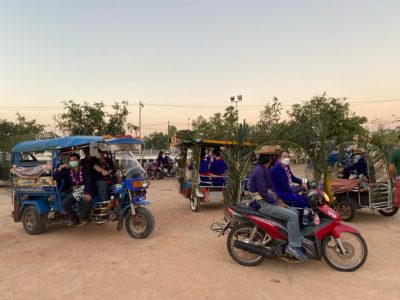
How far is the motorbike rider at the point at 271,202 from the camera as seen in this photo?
4344 millimetres

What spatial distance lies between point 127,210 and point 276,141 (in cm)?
302

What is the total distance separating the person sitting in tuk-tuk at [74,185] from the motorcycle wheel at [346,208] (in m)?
5.49

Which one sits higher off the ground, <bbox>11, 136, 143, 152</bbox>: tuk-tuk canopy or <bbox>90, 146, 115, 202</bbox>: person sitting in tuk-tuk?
<bbox>11, 136, 143, 152</bbox>: tuk-tuk canopy

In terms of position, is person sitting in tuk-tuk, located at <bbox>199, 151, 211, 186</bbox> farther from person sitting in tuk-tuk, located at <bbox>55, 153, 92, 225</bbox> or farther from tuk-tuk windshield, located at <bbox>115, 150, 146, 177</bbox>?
person sitting in tuk-tuk, located at <bbox>55, 153, 92, 225</bbox>

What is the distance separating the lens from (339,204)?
25.2 feet

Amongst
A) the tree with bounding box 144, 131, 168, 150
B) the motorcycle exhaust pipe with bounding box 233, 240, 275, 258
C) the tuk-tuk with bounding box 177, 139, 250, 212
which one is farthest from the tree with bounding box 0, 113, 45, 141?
the tree with bounding box 144, 131, 168, 150

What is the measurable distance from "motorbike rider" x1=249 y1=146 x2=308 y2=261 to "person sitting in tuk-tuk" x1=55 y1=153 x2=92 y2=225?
314 centimetres

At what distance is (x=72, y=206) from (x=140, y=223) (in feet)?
4.37

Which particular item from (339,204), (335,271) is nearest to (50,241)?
(335,271)

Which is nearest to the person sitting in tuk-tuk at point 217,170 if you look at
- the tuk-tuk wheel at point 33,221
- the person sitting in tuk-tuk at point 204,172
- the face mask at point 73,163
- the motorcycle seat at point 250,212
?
the person sitting in tuk-tuk at point 204,172

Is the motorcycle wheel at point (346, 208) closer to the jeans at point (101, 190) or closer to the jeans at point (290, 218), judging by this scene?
the jeans at point (290, 218)

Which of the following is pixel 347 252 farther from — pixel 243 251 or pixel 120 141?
pixel 120 141

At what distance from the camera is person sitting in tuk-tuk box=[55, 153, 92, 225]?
612cm

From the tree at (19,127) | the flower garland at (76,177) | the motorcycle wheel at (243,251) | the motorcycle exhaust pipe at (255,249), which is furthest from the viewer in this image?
the tree at (19,127)
